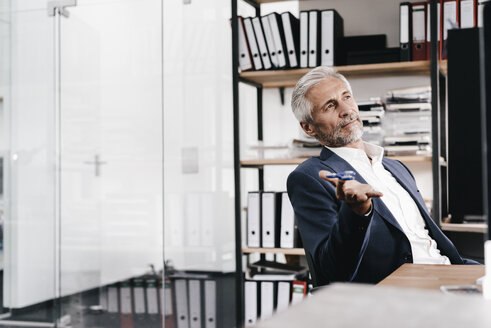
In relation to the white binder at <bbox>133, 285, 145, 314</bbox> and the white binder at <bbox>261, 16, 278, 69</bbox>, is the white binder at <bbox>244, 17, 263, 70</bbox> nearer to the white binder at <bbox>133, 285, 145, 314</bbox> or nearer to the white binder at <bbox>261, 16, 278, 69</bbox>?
the white binder at <bbox>261, 16, 278, 69</bbox>

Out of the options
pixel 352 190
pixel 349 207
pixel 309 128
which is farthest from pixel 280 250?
pixel 352 190

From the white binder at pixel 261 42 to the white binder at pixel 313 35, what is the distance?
22cm

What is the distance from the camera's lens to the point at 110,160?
10.9ft

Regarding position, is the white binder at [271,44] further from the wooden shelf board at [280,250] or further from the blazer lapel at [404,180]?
the blazer lapel at [404,180]

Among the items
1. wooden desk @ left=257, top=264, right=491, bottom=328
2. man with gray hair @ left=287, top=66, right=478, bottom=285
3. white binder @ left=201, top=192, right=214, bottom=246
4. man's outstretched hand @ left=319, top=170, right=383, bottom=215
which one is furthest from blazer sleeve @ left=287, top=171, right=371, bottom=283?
white binder @ left=201, top=192, right=214, bottom=246

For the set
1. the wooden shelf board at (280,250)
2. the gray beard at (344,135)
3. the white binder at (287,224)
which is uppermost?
the gray beard at (344,135)

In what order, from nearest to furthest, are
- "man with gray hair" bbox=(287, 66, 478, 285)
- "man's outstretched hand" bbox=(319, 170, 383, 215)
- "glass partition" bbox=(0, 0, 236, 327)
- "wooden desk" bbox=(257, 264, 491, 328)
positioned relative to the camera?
"wooden desk" bbox=(257, 264, 491, 328) < "man's outstretched hand" bbox=(319, 170, 383, 215) < "man with gray hair" bbox=(287, 66, 478, 285) < "glass partition" bbox=(0, 0, 236, 327)

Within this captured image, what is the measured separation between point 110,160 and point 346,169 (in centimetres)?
182

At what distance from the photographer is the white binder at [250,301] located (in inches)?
122

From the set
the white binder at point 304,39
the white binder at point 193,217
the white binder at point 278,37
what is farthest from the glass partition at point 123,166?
the white binder at point 304,39

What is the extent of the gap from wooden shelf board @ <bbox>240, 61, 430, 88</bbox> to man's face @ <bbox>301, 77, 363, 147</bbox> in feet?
3.24

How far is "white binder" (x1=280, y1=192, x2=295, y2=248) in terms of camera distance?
3.04 m

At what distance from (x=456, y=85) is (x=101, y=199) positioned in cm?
255

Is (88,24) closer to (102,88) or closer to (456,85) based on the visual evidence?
(102,88)
